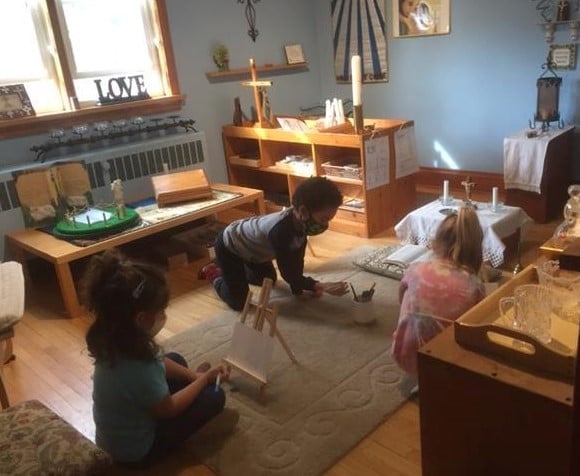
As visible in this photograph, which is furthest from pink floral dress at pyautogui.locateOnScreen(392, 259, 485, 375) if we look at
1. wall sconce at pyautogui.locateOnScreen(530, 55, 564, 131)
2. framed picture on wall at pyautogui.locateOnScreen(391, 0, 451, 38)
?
framed picture on wall at pyautogui.locateOnScreen(391, 0, 451, 38)

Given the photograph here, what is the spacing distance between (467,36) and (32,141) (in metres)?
3.03

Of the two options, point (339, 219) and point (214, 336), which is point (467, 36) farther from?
point (214, 336)

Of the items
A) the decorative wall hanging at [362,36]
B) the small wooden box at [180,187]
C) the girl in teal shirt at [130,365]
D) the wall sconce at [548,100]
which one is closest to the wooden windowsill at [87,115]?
the small wooden box at [180,187]

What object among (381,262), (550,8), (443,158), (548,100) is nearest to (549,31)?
(550,8)

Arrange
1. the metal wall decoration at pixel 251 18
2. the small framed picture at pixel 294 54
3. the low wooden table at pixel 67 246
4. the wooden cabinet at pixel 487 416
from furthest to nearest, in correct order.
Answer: the small framed picture at pixel 294 54, the metal wall decoration at pixel 251 18, the low wooden table at pixel 67 246, the wooden cabinet at pixel 487 416

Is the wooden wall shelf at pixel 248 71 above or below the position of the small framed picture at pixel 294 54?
below

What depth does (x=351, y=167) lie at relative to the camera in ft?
11.5

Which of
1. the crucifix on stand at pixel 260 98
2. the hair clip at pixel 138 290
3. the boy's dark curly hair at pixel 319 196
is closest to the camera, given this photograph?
the hair clip at pixel 138 290

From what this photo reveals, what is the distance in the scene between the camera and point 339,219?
3.67m

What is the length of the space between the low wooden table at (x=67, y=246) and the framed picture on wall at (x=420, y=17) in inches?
76.4

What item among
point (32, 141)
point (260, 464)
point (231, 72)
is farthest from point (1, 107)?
point (260, 464)

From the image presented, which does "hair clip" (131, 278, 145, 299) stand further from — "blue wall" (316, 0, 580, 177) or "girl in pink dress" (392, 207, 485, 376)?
"blue wall" (316, 0, 580, 177)

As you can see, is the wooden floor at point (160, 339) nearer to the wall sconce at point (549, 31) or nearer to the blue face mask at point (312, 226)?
the blue face mask at point (312, 226)

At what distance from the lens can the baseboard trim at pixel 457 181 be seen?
4103 mm
